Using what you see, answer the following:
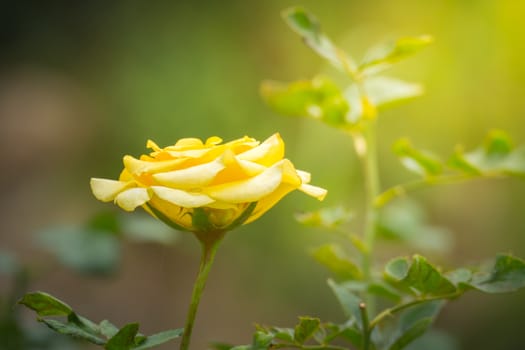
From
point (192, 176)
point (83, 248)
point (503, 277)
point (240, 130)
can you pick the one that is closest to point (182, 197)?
point (192, 176)

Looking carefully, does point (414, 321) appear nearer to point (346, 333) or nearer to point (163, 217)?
point (346, 333)

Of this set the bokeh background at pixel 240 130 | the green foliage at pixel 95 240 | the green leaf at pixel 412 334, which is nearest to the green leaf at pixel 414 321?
the green leaf at pixel 412 334

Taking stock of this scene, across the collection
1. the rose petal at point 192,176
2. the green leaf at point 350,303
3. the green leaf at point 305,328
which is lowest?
the green leaf at point 305,328

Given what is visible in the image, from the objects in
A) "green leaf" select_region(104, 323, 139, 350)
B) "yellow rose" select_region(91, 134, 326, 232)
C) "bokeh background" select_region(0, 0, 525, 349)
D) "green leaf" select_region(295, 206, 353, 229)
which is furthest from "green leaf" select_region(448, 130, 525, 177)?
"bokeh background" select_region(0, 0, 525, 349)

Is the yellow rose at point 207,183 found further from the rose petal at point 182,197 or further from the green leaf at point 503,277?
the green leaf at point 503,277

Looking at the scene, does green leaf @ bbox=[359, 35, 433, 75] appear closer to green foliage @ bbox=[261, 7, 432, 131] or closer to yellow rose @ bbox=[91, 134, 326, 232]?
green foliage @ bbox=[261, 7, 432, 131]

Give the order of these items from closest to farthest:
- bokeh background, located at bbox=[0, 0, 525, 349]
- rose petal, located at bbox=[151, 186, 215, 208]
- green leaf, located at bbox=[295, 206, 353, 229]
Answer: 1. rose petal, located at bbox=[151, 186, 215, 208]
2. green leaf, located at bbox=[295, 206, 353, 229]
3. bokeh background, located at bbox=[0, 0, 525, 349]
